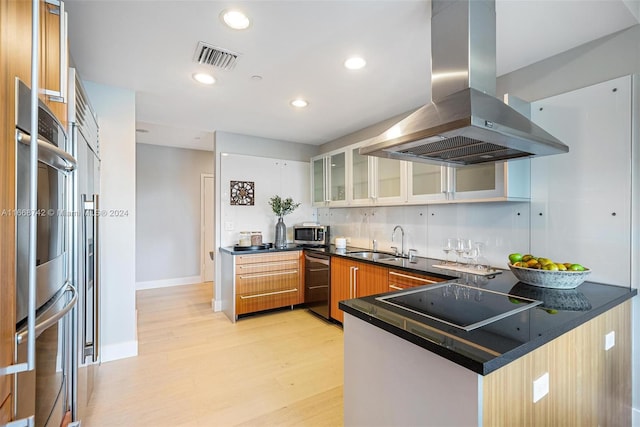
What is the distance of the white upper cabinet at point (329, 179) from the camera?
13.2 ft

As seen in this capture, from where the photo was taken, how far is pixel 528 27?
1816mm

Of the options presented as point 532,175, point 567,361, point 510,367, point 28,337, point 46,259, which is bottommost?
point 567,361

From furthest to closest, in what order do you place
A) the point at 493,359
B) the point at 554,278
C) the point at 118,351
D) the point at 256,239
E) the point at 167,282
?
1. the point at 167,282
2. the point at 256,239
3. the point at 118,351
4. the point at 554,278
5. the point at 493,359

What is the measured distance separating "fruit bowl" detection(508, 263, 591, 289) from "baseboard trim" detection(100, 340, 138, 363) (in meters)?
3.29

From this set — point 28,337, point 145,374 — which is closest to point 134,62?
point 28,337

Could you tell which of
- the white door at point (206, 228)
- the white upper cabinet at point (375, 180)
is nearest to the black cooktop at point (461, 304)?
the white upper cabinet at point (375, 180)

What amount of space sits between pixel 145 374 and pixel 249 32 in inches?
108

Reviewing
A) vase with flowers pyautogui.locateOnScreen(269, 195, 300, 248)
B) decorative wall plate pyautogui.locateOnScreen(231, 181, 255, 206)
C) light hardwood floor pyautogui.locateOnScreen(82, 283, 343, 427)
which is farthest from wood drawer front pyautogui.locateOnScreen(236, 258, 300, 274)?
decorative wall plate pyautogui.locateOnScreen(231, 181, 255, 206)

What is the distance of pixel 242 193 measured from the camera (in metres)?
4.22

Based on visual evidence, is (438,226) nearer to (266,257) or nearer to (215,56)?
(266,257)

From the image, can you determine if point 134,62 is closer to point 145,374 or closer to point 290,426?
point 145,374

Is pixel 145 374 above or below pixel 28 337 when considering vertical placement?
below

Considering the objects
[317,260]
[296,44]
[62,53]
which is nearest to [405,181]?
[317,260]

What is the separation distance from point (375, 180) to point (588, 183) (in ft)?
6.14
